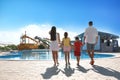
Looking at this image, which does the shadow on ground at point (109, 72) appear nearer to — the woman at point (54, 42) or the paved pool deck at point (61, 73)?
the paved pool deck at point (61, 73)

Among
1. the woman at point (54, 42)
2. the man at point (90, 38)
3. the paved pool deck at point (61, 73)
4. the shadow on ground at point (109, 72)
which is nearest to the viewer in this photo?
the paved pool deck at point (61, 73)

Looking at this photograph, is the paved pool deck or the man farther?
the man

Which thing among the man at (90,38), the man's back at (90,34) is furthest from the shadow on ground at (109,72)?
the man's back at (90,34)

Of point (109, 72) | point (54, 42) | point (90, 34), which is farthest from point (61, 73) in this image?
point (90, 34)

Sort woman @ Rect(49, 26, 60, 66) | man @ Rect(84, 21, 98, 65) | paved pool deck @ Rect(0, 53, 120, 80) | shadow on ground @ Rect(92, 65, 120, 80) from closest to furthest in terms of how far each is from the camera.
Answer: paved pool deck @ Rect(0, 53, 120, 80) → shadow on ground @ Rect(92, 65, 120, 80) → man @ Rect(84, 21, 98, 65) → woman @ Rect(49, 26, 60, 66)

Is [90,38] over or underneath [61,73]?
over

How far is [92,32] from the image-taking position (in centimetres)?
726

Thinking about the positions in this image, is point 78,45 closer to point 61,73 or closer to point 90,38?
point 90,38

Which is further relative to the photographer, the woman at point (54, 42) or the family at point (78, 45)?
the woman at point (54, 42)

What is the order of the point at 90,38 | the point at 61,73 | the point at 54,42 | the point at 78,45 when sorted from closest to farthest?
the point at 61,73 → the point at 90,38 → the point at 54,42 → the point at 78,45

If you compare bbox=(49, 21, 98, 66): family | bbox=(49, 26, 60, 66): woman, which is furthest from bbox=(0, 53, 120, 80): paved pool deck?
bbox=(49, 26, 60, 66): woman

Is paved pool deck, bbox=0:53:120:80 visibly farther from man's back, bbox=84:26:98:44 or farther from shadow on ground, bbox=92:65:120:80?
man's back, bbox=84:26:98:44

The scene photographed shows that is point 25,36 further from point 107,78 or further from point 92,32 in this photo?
point 107,78

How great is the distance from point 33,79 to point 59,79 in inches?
21.4
